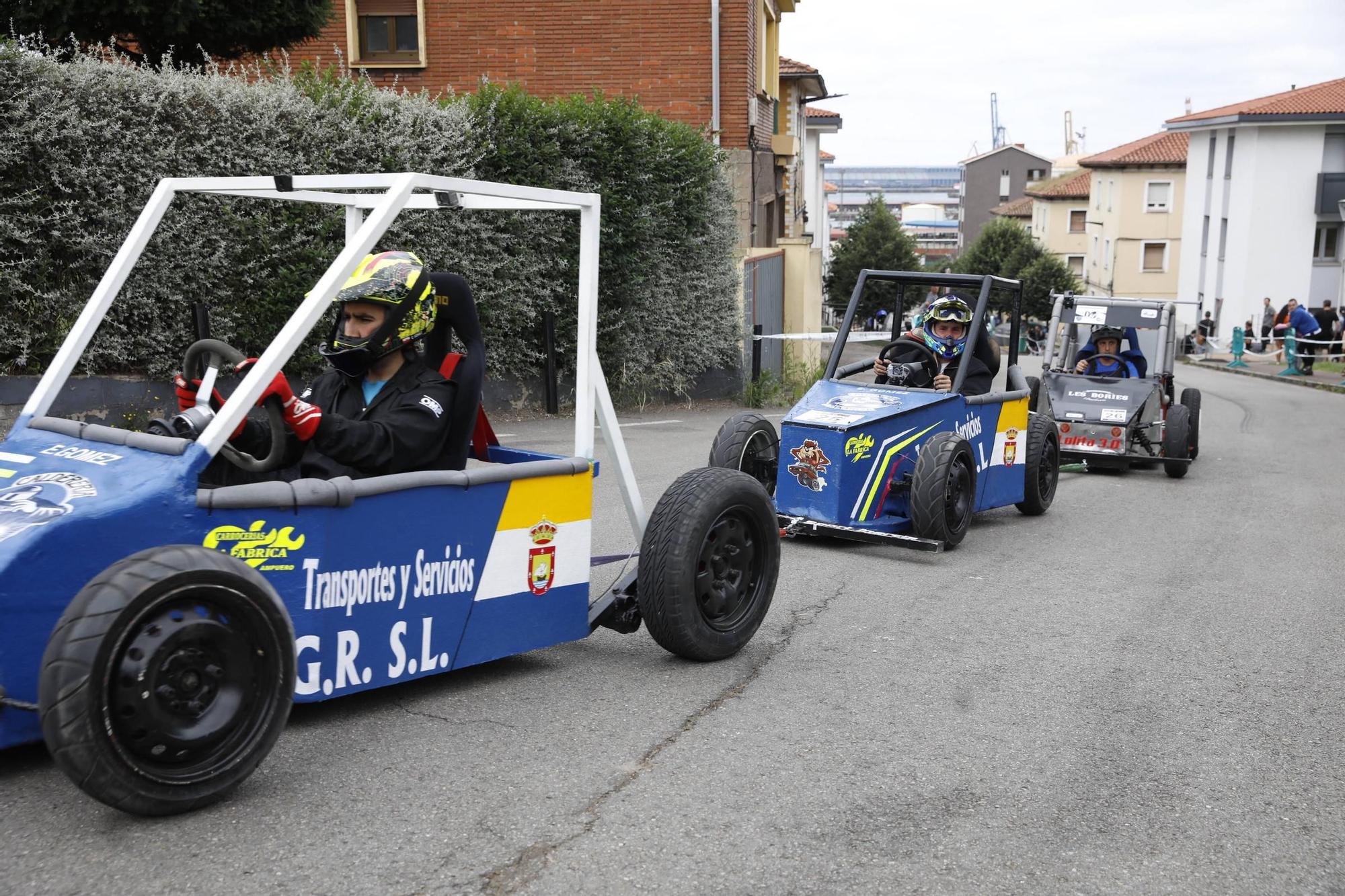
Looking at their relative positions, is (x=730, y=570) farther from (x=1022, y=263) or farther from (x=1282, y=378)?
(x=1022, y=263)

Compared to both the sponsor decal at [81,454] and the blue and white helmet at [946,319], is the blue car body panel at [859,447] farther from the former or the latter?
the sponsor decal at [81,454]

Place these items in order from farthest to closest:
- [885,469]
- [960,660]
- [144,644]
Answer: [885,469], [960,660], [144,644]

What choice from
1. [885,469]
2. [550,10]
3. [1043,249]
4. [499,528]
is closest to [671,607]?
[499,528]

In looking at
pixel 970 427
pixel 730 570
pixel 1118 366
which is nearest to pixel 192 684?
pixel 730 570

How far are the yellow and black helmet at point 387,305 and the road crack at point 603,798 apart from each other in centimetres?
170

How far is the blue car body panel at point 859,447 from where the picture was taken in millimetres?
7918

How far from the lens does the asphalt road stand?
11.3 ft

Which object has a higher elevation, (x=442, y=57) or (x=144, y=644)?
(x=442, y=57)

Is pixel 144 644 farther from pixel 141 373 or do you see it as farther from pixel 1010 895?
pixel 141 373

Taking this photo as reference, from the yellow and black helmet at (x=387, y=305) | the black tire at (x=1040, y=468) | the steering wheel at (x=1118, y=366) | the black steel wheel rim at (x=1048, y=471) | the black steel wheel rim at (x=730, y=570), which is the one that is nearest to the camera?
the yellow and black helmet at (x=387, y=305)

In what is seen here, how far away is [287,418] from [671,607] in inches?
64.8

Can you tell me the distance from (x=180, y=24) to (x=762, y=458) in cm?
808

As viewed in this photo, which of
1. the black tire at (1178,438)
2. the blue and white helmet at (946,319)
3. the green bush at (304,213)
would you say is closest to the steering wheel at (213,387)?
the blue and white helmet at (946,319)

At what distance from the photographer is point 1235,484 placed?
12.3 metres
